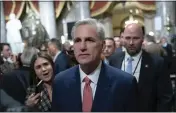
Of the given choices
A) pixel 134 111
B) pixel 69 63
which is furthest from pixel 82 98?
pixel 69 63

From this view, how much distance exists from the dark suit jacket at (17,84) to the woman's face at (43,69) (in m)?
0.07

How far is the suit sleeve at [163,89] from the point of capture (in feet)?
8.24

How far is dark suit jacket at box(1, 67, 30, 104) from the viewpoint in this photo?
6.09ft

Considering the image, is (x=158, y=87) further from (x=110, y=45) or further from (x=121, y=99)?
(x=110, y=45)

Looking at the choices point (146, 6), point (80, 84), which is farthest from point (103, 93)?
point (146, 6)

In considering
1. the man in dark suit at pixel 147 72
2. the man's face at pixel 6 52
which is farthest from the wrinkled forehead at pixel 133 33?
the man's face at pixel 6 52

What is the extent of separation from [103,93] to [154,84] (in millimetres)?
964

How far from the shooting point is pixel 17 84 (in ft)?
6.77

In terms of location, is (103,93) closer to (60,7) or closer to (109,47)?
(109,47)

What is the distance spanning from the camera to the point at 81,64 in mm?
1672

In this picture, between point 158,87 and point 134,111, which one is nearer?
point 134,111

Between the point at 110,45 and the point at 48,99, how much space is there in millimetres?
2054

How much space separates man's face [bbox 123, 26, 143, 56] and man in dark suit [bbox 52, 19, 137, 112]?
2.68ft

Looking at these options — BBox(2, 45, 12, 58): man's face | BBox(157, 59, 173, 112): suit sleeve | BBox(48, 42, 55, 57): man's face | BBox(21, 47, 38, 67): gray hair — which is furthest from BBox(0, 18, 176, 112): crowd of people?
BBox(48, 42, 55, 57): man's face
